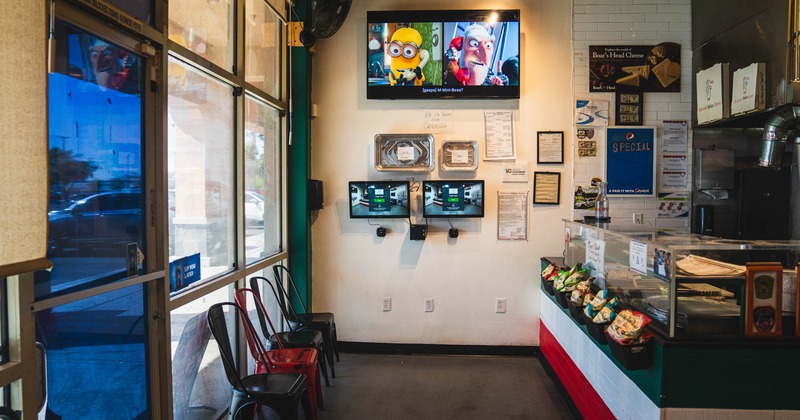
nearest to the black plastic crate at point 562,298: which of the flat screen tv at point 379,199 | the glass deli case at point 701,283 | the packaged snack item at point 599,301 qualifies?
the packaged snack item at point 599,301

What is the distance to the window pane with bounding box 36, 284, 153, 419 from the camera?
166 centimetres

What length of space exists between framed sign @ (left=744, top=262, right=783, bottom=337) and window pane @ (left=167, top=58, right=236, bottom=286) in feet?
9.35

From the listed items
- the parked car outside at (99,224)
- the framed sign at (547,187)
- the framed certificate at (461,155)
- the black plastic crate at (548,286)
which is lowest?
the black plastic crate at (548,286)

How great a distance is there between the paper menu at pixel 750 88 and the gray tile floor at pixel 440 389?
2683mm

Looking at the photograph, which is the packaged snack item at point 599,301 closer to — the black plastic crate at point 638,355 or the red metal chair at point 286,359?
the black plastic crate at point 638,355

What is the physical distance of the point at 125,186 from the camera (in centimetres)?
202

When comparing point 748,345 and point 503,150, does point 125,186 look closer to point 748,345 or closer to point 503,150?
point 748,345

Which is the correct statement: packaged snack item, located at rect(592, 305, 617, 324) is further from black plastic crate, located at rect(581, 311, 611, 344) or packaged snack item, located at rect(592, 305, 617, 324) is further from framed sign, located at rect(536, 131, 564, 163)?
framed sign, located at rect(536, 131, 564, 163)

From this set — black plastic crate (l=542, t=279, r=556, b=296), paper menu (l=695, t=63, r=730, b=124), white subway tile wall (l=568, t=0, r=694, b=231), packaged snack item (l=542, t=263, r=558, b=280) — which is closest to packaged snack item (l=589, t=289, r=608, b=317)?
black plastic crate (l=542, t=279, r=556, b=296)

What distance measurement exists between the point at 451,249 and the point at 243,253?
2.03 meters

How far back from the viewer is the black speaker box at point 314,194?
4.35 metres

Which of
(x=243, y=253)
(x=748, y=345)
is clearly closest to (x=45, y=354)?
(x=243, y=253)

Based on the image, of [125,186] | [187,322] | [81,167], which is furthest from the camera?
[187,322]

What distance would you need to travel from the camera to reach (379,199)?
4355 mm
